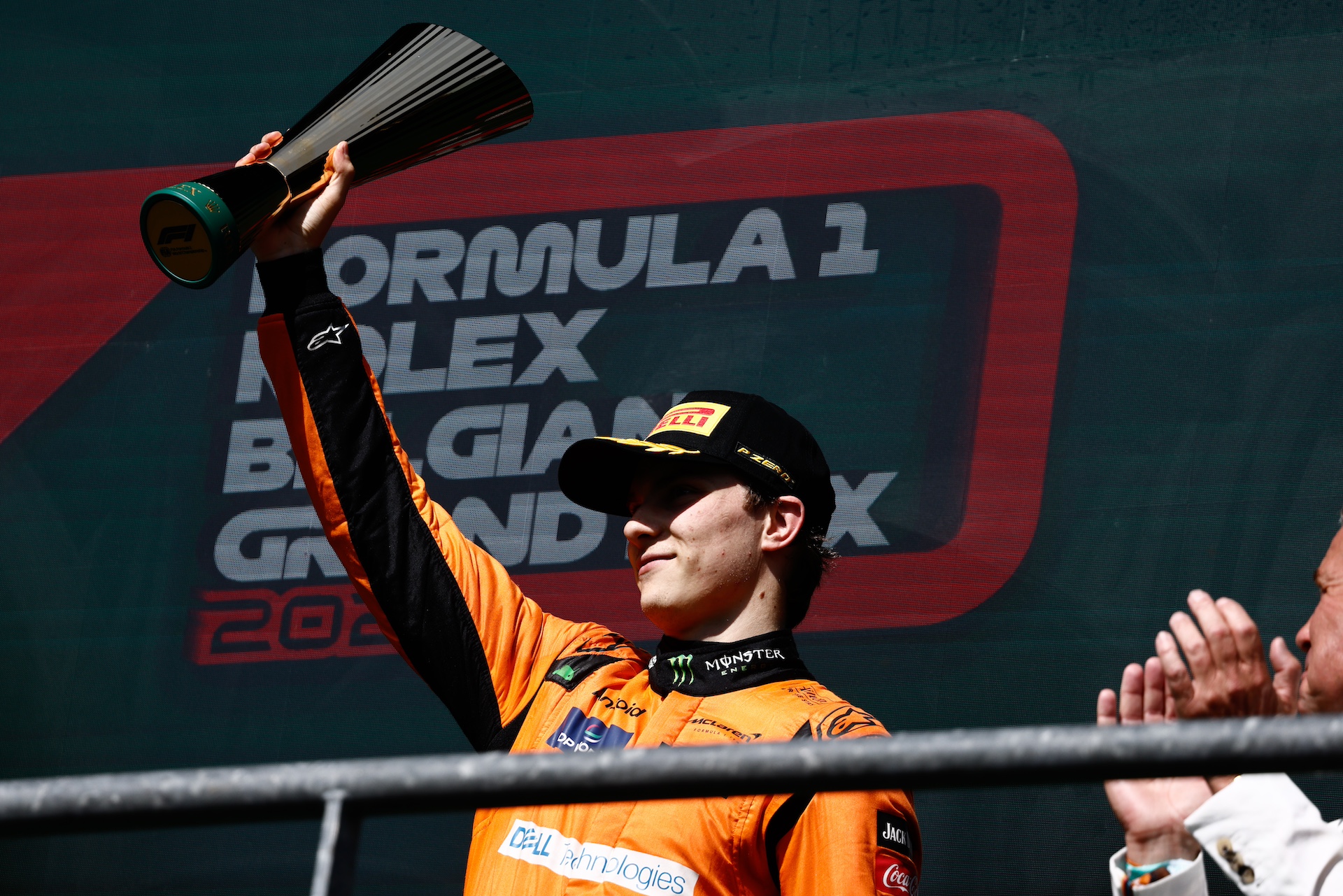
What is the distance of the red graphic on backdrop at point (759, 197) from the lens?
81.2 inches

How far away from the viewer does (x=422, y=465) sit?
2.28 m

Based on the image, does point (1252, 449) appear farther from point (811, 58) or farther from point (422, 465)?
point (422, 465)

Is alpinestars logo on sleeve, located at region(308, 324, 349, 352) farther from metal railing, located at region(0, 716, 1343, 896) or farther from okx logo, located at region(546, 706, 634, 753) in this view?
metal railing, located at region(0, 716, 1343, 896)

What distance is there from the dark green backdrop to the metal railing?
1.42 meters

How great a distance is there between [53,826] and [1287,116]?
201cm

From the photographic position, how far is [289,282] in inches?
56.9

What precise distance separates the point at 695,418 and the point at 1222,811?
0.69 metres

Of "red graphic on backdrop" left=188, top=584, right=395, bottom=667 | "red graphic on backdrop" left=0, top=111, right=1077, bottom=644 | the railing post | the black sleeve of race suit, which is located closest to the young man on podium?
the black sleeve of race suit

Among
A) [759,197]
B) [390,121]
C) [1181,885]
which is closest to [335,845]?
[1181,885]

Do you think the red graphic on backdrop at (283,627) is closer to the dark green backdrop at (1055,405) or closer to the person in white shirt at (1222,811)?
the dark green backdrop at (1055,405)

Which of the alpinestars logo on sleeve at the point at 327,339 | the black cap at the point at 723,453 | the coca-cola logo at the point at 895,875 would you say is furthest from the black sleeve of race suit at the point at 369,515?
the coca-cola logo at the point at 895,875

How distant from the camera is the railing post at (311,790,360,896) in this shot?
0.58 m

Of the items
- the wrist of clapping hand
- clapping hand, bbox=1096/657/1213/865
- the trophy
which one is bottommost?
the wrist of clapping hand

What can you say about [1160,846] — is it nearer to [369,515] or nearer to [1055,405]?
[369,515]
